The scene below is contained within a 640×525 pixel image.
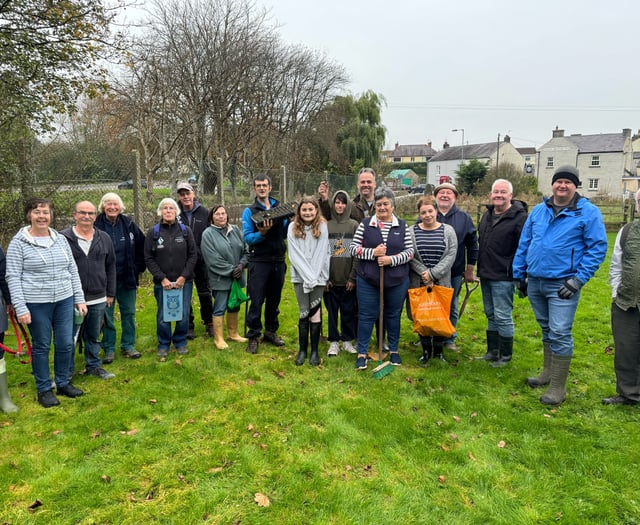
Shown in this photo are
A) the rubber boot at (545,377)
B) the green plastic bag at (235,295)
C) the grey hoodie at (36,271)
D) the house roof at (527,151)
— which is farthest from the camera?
the house roof at (527,151)

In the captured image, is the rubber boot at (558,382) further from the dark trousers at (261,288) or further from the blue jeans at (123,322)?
the blue jeans at (123,322)

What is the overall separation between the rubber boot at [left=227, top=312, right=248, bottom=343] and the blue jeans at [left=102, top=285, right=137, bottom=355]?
1.16m

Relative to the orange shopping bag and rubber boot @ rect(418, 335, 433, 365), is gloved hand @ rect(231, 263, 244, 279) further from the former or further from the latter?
rubber boot @ rect(418, 335, 433, 365)

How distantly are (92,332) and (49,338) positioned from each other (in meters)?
0.60

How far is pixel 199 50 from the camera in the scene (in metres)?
14.0

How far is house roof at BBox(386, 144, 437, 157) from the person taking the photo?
96.7 meters

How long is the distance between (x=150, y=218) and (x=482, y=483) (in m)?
7.00

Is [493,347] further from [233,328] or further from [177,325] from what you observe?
[177,325]

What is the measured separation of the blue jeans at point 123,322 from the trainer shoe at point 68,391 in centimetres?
83

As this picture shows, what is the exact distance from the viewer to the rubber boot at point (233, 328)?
550cm

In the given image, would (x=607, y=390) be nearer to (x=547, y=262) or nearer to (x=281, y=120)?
(x=547, y=262)

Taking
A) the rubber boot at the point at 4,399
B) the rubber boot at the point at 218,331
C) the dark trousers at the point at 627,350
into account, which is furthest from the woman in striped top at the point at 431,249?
the rubber boot at the point at 4,399

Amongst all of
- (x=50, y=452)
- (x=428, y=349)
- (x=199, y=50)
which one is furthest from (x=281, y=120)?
(x=50, y=452)

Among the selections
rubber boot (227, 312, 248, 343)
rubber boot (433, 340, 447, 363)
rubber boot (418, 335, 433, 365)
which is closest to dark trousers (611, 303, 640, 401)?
rubber boot (433, 340, 447, 363)
